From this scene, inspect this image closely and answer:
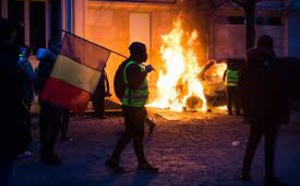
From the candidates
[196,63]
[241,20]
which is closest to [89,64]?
[196,63]

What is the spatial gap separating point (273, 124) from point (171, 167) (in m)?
1.94

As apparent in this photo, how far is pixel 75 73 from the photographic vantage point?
340 inches

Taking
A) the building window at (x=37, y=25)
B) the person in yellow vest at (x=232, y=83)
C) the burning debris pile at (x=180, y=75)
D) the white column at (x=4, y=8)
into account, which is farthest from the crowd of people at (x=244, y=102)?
the building window at (x=37, y=25)

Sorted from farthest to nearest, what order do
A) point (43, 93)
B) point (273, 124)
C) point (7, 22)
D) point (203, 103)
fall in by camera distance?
point (203, 103) < point (43, 93) < point (273, 124) < point (7, 22)

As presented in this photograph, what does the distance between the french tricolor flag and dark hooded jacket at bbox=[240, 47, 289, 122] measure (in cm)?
234

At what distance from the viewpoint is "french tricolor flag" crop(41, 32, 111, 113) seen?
28.0 ft

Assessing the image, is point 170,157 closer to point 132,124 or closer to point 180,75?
point 132,124

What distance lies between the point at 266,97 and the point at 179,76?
12912 mm

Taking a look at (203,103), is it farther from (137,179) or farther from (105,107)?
(137,179)

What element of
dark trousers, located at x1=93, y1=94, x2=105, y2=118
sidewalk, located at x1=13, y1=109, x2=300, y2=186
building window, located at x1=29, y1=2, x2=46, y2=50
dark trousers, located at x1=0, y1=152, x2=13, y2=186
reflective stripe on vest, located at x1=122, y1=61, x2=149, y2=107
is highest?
building window, located at x1=29, y1=2, x2=46, y2=50

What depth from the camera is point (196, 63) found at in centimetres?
2205

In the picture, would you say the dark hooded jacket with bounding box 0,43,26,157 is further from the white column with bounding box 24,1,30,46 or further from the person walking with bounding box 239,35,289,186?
the white column with bounding box 24,1,30,46

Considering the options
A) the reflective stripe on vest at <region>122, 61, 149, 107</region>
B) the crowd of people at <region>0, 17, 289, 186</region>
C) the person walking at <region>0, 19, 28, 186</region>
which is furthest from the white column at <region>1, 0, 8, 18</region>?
the person walking at <region>0, 19, 28, 186</region>

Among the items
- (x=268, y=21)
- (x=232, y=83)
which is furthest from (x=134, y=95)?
(x=268, y=21)
